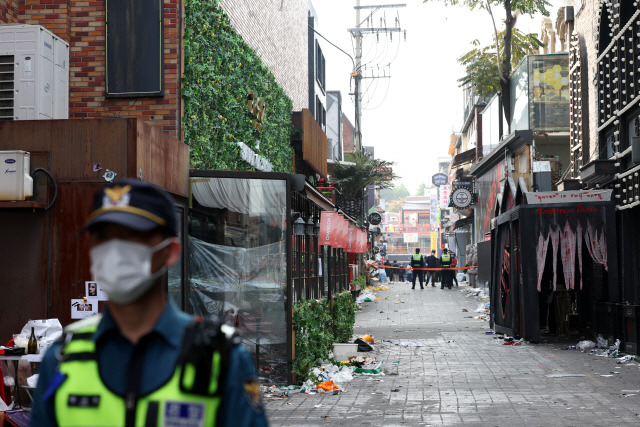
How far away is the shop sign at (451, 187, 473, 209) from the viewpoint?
42969 mm

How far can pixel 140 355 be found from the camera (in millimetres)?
2275

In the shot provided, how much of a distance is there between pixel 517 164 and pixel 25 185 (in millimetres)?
24107

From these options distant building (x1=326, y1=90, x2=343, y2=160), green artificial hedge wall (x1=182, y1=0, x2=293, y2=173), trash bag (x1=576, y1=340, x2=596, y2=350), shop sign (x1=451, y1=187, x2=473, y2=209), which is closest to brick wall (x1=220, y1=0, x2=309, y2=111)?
green artificial hedge wall (x1=182, y1=0, x2=293, y2=173)

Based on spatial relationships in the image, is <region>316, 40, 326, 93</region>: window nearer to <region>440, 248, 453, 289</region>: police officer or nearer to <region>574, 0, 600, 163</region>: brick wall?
<region>440, 248, 453, 289</region>: police officer

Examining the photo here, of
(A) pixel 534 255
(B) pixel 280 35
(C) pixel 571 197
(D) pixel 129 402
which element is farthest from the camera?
(B) pixel 280 35

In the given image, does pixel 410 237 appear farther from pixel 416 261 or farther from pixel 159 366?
pixel 159 366

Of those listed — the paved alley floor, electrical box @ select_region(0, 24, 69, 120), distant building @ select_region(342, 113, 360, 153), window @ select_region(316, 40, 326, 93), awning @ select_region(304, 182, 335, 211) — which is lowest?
the paved alley floor

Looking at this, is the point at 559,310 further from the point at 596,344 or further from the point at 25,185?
the point at 25,185

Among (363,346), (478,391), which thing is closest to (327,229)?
(363,346)

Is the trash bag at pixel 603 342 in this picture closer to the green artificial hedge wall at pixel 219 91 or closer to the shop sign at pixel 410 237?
the green artificial hedge wall at pixel 219 91

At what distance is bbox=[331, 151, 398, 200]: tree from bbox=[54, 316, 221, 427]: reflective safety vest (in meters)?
40.1

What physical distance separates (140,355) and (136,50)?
10632 mm

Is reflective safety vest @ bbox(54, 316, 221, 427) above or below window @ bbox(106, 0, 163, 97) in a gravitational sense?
below

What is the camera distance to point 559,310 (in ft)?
67.4
